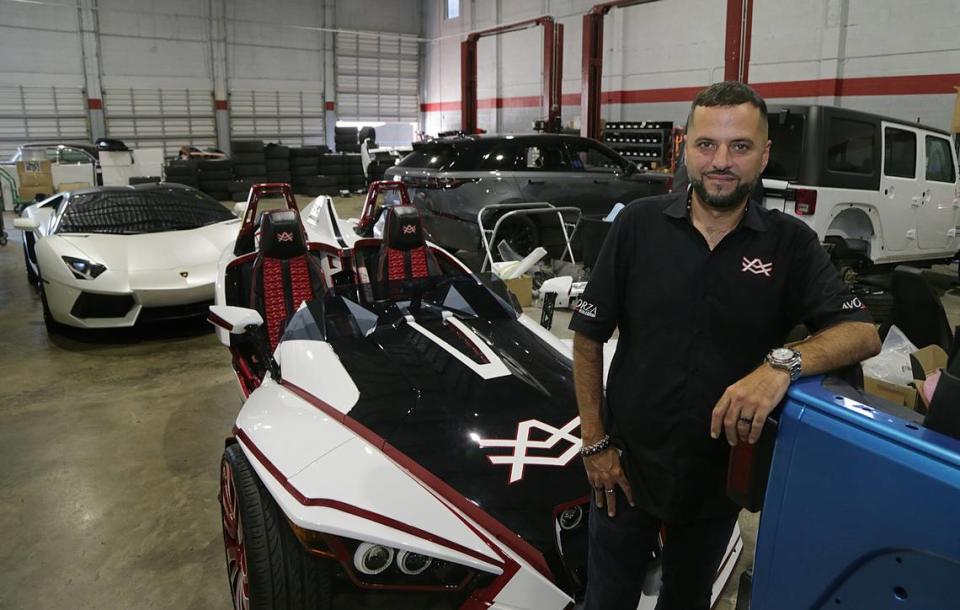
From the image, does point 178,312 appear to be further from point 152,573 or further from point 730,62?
point 730,62

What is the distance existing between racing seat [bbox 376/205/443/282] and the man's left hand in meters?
2.88

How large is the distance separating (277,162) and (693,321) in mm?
16954

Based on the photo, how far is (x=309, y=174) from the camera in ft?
57.6

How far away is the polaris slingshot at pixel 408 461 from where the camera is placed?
1.93 meters

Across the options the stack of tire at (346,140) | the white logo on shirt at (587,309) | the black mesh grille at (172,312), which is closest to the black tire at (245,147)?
the stack of tire at (346,140)

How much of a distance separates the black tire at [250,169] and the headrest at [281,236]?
522 inches

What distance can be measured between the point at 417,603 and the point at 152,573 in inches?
51.5

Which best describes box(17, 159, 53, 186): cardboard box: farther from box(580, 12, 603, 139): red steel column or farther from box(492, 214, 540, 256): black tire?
box(580, 12, 603, 139): red steel column

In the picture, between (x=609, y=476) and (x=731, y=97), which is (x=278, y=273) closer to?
(x=609, y=476)

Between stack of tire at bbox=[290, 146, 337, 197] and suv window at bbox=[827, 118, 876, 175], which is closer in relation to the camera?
suv window at bbox=[827, 118, 876, 175]

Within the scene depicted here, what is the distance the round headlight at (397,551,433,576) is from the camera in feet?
6.38

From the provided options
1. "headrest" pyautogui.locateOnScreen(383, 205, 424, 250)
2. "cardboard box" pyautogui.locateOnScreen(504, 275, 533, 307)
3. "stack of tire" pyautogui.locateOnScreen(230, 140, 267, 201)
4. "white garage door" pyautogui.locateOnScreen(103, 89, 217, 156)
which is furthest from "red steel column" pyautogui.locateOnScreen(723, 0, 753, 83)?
"white garage door" pyautogui.locateOnScreen(103, 89, 217, 156)

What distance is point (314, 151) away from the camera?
17.6 metres

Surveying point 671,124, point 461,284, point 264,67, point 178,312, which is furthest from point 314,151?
point 461,284
